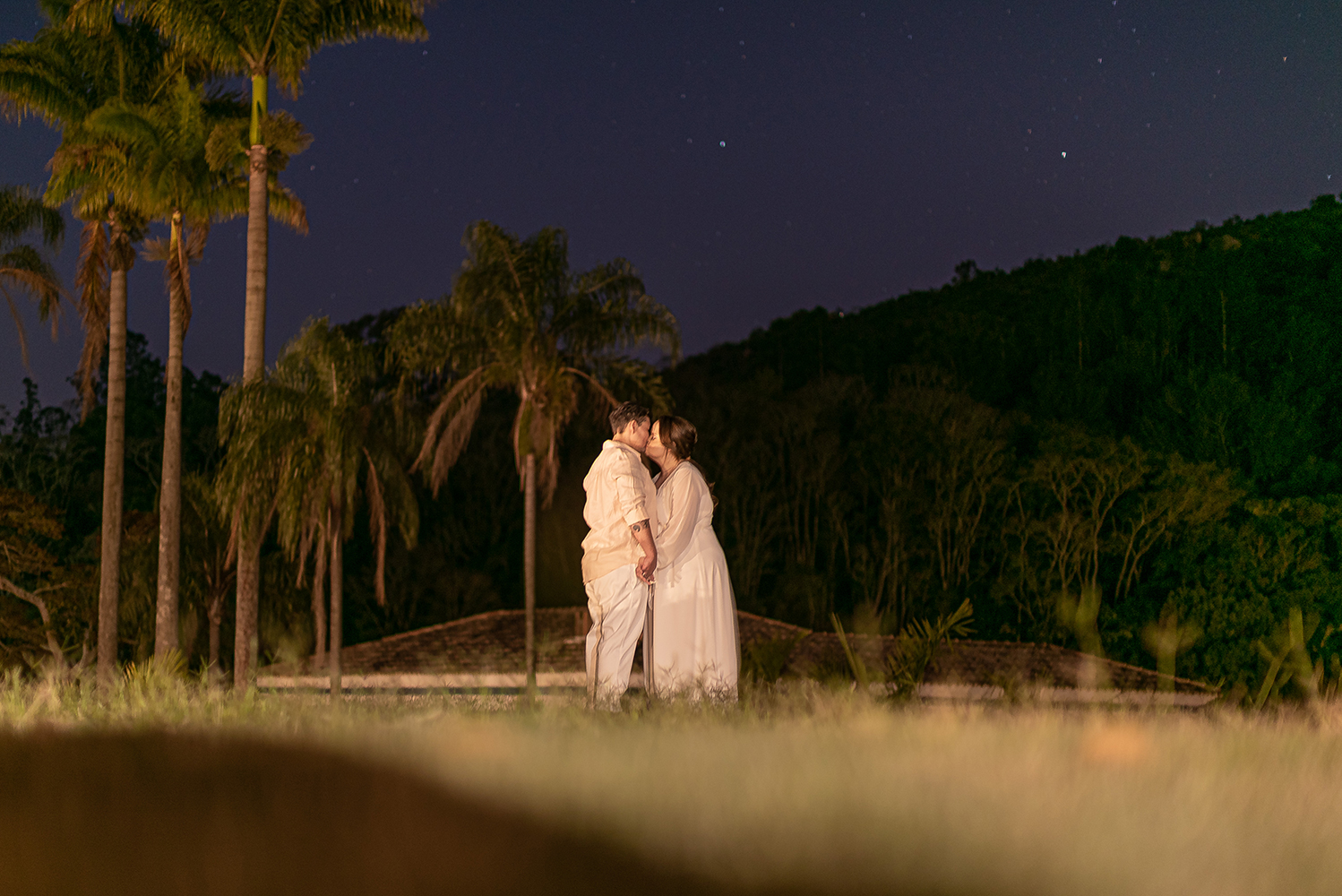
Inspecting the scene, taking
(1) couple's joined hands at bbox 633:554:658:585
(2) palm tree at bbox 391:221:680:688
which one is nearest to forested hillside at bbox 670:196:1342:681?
(2) palm tree at bbox 391:221:680:688

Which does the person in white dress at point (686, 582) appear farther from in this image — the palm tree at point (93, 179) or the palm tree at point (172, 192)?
the palm tree at point (93, 179)

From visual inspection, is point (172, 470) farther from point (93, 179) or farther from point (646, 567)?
point (646, 567)

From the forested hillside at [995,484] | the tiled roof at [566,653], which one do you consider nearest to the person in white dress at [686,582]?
the tiled roof at [566,653]

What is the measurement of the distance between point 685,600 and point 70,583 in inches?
1049

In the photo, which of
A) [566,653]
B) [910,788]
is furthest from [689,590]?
[566,653]

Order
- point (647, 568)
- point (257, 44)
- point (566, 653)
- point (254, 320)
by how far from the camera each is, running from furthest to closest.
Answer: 1. point (566, 653)
2. point (257, 44)
3. point (254, 320)
4. point (647, 568)

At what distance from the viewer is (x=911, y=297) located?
1988 inches

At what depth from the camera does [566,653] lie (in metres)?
24.2

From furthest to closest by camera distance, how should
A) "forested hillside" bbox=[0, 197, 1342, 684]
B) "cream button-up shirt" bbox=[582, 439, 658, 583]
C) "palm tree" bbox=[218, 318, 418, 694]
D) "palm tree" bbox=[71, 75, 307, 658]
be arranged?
"forested hillside" bbox=[0, 197, 1342, 684], "palm tree" bbox=[71, 75, 307, 658], "palm tree" bbox=[218, 318, 418, 694], "cream button-up shirt" bbox=[582, 439, 658, 583]

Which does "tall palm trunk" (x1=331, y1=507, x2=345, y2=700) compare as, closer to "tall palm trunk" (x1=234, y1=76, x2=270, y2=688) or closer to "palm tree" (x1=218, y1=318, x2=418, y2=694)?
"palm tree" (x1=218, y1=318, x2=418, y2=694)

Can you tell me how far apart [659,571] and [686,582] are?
0.18 meters

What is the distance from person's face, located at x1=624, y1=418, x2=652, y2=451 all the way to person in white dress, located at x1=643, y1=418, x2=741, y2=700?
0.38ft

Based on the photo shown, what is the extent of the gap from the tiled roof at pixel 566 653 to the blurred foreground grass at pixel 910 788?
51.7 feet

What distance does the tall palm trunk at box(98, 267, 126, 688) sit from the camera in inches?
842
